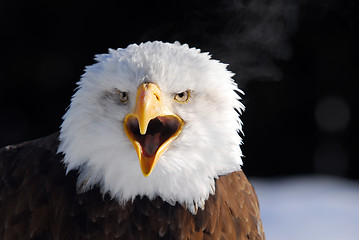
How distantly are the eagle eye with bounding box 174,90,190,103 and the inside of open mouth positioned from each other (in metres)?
0.05

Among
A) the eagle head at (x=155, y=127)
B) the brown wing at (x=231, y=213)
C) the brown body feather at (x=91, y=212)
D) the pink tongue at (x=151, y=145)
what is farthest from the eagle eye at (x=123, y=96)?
the brown wing at (x=231, y=213)

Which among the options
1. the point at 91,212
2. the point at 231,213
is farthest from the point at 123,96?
the point at 231,213

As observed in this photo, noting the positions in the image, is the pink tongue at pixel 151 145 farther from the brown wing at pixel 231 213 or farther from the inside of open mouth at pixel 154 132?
the brown wing at pixel 231 213

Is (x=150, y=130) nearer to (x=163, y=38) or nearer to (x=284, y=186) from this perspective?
(x=163, y=38)

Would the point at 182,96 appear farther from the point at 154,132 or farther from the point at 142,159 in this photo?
the point at 142,159

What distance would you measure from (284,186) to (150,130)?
3.94m

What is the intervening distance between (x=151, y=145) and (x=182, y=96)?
173mm

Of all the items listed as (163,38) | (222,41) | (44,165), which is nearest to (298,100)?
(163,38)

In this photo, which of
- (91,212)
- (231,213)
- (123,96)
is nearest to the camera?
(123,96)

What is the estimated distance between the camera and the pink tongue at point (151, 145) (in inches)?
56.3

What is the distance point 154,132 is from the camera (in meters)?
1.54

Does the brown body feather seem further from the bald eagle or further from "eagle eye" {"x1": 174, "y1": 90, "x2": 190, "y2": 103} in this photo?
"eagle eye" {"x1": 174, "y1": 90, "x2": 190, "y2": 103}

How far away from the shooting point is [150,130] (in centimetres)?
154

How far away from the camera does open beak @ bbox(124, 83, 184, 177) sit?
138cm
